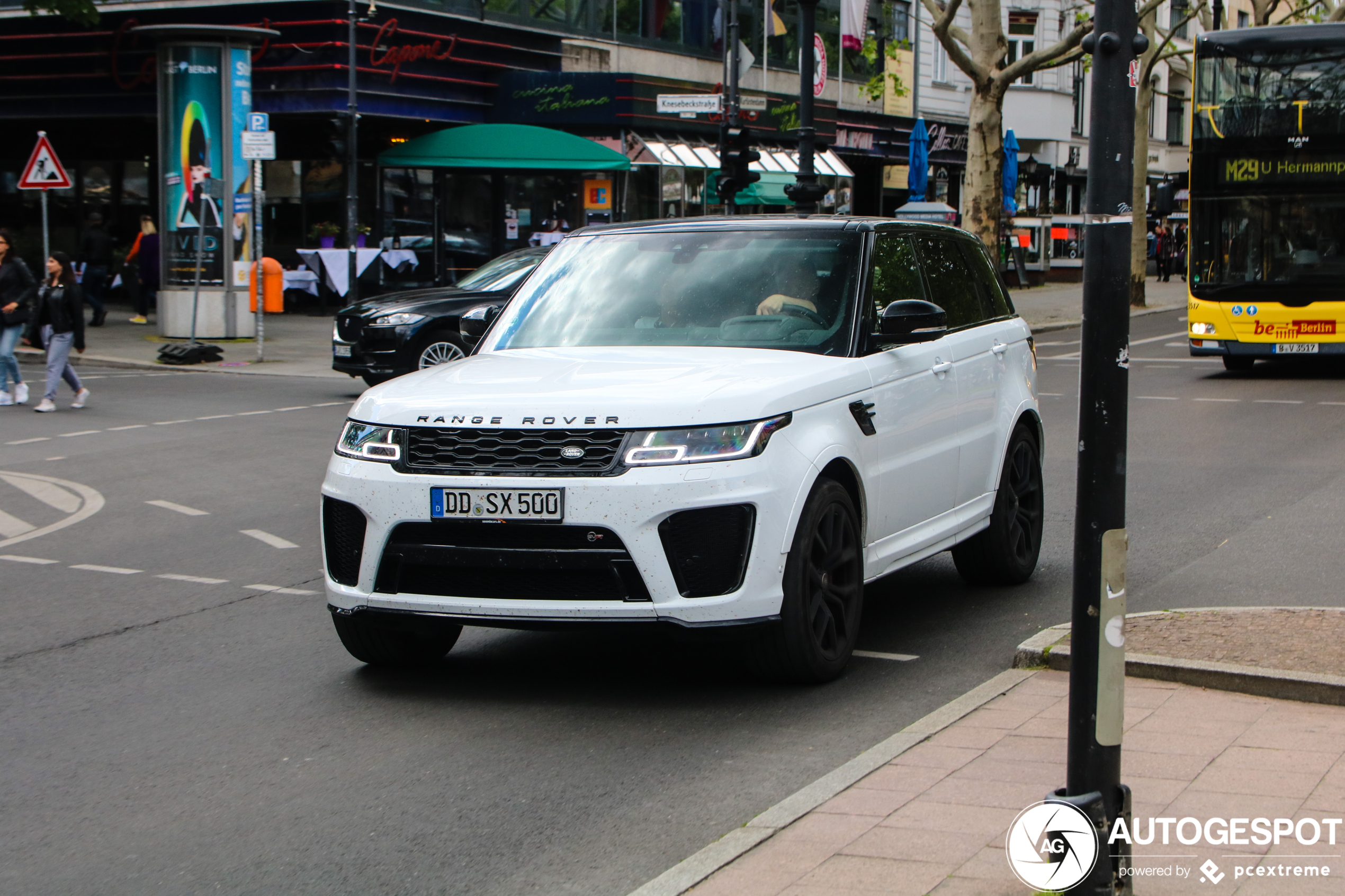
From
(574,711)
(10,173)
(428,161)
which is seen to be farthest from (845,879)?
(10,173)

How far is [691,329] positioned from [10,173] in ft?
114

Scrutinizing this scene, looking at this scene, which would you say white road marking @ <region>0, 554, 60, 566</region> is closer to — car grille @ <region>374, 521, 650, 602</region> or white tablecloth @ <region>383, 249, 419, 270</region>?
car grille @ <region>374, 521, 650, 602</region>

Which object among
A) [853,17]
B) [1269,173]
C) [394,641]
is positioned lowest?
[394,641]

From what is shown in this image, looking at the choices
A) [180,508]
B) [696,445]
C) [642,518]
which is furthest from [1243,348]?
[642,518]

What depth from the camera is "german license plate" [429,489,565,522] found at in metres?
5.43

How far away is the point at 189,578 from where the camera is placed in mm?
8367

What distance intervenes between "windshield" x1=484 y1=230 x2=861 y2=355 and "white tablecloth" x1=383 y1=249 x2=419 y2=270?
24.7m

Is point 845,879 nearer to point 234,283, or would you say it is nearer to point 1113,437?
point 1113,437

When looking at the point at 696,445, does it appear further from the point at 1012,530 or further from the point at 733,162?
the point at 733,162

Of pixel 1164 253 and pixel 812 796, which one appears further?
pixel 1164 253

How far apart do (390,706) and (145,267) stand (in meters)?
24.9

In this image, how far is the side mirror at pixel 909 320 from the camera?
6.35m

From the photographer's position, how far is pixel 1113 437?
12.2 feet

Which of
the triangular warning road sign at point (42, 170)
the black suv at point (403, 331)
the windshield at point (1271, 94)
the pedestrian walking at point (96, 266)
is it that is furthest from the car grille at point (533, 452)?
the pedestrian walking at point (96, 266)
